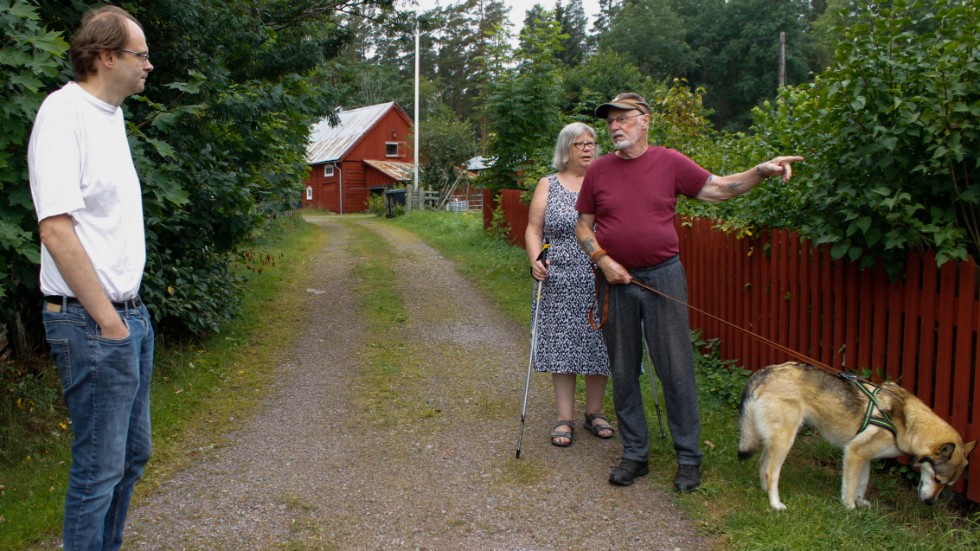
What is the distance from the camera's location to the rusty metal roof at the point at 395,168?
3835 cm

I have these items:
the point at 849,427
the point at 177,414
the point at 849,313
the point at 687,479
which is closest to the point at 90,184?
the point at 687,479

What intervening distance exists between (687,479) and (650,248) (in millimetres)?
1270

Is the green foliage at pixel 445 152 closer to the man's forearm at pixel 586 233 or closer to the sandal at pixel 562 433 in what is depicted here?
the sandal at pixel 562 433

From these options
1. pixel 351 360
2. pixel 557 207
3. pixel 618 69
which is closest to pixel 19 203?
pixel 557 207

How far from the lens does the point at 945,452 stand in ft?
11.4

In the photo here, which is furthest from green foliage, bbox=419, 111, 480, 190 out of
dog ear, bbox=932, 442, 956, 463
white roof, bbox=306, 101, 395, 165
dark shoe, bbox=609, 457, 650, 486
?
dog ear, bbox=932, 442, 956, 463

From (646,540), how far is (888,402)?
55.5 inches

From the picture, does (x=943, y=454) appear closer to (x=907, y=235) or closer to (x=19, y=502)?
(x=907, y=235)

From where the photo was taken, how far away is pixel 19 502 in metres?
3.86

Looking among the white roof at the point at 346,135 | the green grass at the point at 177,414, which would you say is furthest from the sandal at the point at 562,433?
the white roof at the point at 346,135

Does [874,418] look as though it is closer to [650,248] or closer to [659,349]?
[659,349]

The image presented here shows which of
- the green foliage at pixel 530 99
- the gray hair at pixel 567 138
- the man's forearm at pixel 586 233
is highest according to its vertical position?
the green foliage at pixel 530 99

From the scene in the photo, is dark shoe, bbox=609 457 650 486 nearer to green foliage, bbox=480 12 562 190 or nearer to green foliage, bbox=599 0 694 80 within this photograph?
green foliage, bbox=480 12 562 190

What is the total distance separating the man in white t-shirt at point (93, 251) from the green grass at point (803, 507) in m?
2.70
